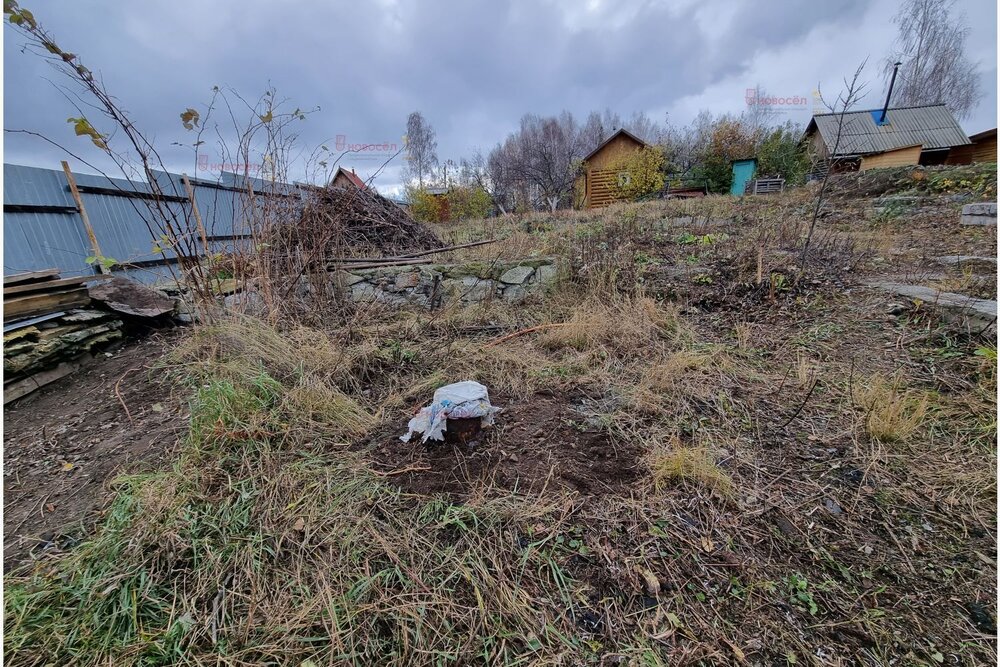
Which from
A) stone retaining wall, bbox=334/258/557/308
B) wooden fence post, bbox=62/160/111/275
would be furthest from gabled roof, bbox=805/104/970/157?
wooden fence post, bbox=62/160/111/275

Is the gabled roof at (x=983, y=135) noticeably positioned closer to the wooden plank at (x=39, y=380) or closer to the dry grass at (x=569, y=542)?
the dry grass at (x=569, y=542)

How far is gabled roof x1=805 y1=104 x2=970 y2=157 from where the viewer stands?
511 inches

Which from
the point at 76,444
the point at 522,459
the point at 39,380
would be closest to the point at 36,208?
the point at 39,380

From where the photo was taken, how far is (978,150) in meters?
12.7

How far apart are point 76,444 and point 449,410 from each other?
220cm

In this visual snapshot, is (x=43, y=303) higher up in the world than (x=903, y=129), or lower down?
lower down

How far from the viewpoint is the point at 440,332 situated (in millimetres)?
3363

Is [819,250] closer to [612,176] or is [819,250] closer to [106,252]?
[106,252]

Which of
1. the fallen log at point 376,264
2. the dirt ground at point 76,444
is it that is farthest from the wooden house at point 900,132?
the dirt ground at point 76,444

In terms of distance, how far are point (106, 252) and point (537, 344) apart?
21.3ft

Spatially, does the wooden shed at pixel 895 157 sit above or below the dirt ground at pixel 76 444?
above

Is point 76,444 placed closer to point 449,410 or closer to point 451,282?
point 449,410

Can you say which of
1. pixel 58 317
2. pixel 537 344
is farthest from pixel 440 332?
pixel 58 317

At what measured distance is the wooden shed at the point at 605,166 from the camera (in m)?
17.8
